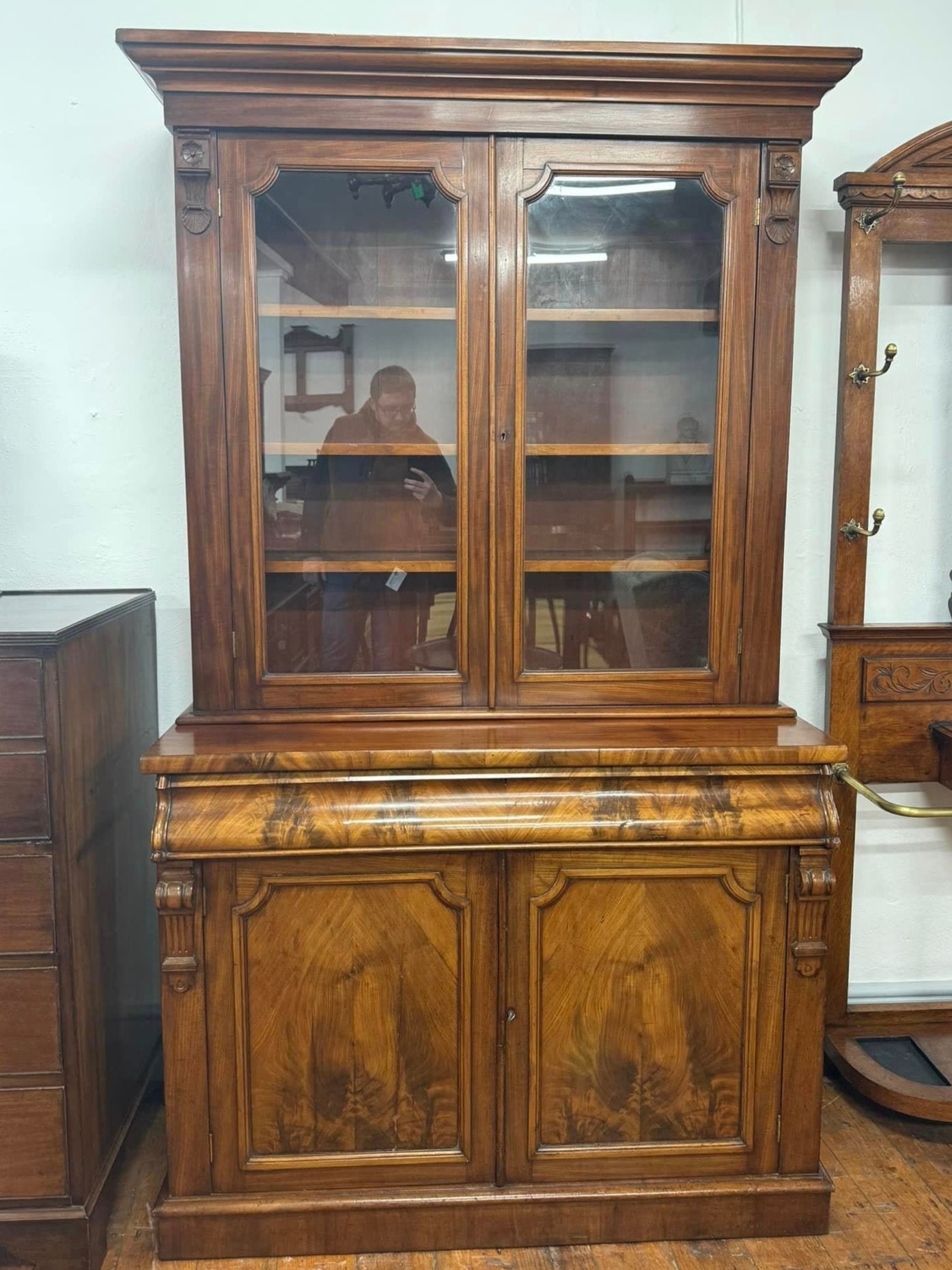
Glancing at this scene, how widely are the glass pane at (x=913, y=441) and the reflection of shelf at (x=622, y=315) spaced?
1.82ft

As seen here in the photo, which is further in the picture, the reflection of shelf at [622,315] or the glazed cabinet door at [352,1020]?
the reflection of shelf at [622,315]

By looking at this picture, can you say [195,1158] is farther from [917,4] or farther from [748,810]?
[917,4]

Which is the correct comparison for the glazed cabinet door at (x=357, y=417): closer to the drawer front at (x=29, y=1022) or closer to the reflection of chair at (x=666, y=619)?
the reflection of chair at (x=666, y=619)

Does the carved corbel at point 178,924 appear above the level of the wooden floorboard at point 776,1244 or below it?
above

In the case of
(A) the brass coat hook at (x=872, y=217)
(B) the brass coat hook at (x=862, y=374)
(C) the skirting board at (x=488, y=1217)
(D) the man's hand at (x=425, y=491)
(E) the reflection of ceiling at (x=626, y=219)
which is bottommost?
(C) the skirting board at (x=488, y=1217)

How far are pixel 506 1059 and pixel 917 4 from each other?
227 cm

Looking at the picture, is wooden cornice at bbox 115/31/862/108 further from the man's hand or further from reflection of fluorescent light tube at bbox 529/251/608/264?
the man's hand

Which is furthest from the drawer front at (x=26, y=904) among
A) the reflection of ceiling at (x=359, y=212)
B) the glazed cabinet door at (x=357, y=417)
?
the reflection of ceiling at (x=359, y=212)

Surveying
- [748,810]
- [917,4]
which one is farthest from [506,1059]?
[917,4]

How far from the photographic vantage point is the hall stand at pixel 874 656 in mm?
2037

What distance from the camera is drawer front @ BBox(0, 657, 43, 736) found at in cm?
155

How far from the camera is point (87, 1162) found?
1.71 metres

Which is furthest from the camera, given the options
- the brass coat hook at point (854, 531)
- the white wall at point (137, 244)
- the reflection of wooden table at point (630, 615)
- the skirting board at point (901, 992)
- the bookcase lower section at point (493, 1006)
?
the skirting board at point (901, 992)

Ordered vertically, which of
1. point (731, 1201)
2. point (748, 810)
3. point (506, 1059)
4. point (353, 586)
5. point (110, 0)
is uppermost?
point (110, 0)
